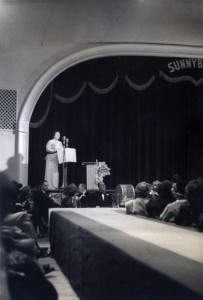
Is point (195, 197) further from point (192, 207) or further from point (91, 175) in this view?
point (91, 175)

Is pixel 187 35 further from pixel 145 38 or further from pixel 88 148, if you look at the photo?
pixel 88 148

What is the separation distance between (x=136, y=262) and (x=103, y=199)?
19.3 feet

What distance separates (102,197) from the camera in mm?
7016

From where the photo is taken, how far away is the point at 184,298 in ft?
3.31

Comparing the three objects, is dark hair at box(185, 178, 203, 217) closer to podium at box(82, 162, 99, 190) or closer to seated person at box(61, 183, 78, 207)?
seated person at box(61, 183, 78, 207)

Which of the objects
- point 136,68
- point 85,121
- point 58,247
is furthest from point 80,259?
point 85,121

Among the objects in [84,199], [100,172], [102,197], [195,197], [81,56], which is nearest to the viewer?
[195,197]

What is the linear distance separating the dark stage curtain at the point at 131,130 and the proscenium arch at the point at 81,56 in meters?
0.71

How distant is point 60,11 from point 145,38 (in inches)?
76.9

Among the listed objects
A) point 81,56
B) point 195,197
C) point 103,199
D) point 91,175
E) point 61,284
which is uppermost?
point 81,56

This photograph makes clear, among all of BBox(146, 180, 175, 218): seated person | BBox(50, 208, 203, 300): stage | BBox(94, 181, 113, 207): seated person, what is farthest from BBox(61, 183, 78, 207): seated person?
BBox(50, 208, 203, 300): stage

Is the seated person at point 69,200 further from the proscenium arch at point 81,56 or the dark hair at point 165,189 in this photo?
the dark hair at point 165,189

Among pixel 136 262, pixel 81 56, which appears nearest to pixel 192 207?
pixel 136 262

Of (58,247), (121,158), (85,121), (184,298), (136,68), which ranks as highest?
(136,68)
